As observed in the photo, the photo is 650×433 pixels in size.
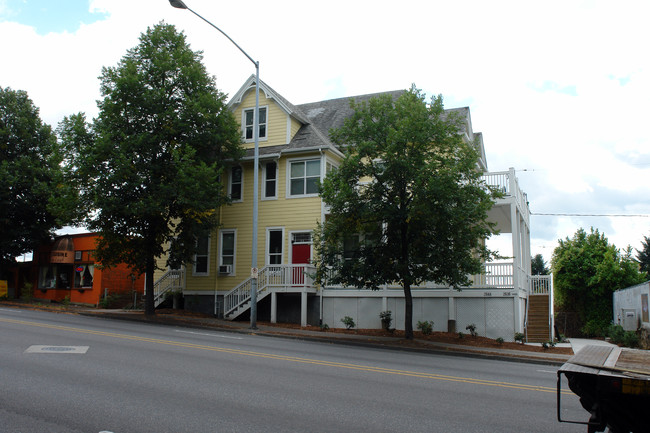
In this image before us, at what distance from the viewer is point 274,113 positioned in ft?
90.8

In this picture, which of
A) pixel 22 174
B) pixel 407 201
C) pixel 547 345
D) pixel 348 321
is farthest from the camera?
pixel 22 174

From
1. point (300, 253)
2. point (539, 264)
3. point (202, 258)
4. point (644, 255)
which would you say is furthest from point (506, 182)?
point (539, 264)

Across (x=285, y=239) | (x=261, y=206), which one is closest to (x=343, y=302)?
(x=285, y=239)

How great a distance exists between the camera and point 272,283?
2500 cm

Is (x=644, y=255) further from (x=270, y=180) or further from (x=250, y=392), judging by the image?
(x=250, y=392)

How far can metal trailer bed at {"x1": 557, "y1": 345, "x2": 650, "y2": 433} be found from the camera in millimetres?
4625

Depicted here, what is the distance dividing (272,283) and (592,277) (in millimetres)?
18529

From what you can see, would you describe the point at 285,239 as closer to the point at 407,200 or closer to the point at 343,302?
the point at 343,302

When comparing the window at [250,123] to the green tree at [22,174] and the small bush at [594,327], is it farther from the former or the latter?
the small bush at [594,327]

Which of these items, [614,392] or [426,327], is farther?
[426,327]

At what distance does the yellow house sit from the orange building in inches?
205

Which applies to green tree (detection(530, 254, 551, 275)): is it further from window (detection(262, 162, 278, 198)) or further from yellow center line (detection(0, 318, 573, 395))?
yellow center line (detection(0, 318, 573, 395))

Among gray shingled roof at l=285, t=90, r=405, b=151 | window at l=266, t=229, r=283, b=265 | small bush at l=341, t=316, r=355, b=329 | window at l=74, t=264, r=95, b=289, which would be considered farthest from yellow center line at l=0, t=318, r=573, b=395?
window at l=74, t=264, r=95, b=289

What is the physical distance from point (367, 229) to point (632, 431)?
14644 mm
